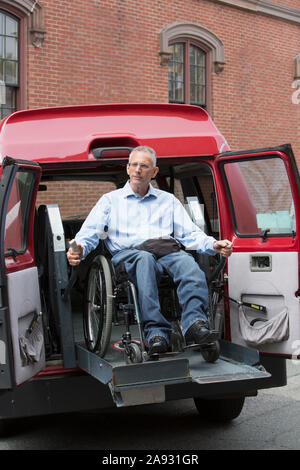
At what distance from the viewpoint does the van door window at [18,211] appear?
4250 millimetres

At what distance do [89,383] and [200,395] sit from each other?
713mm

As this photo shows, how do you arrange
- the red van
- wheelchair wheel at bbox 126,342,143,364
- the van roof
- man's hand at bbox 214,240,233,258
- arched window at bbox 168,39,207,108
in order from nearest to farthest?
the red van < wheelchair wheel at bbox 126,342,143,364 < man's hand at bbox 214,240,233,258 < the van roof < arched window at bbox 168,39,207,108

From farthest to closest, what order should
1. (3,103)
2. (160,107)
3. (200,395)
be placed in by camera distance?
(3,103)
(160,107)
(200,395)

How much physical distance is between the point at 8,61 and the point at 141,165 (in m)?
8.61

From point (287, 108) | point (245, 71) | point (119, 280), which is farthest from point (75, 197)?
point (119, 280)

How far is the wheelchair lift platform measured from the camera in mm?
3795

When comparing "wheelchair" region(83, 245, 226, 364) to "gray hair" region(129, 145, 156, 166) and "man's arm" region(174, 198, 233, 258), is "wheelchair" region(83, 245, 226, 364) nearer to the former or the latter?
"man's arm" region(174, 198, 233, 258)

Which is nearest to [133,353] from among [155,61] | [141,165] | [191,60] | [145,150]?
[141,165]

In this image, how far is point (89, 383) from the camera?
4371mm

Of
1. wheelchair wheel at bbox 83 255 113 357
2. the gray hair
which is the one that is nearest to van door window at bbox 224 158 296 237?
the gray hair

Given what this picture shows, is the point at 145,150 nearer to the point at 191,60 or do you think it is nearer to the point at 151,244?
the point at 151,244

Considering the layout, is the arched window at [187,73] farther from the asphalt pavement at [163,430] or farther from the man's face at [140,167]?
the man's face at [140,167]

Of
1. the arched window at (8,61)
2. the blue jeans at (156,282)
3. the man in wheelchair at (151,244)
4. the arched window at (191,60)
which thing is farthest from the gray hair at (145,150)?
the arched window at (191,60)
